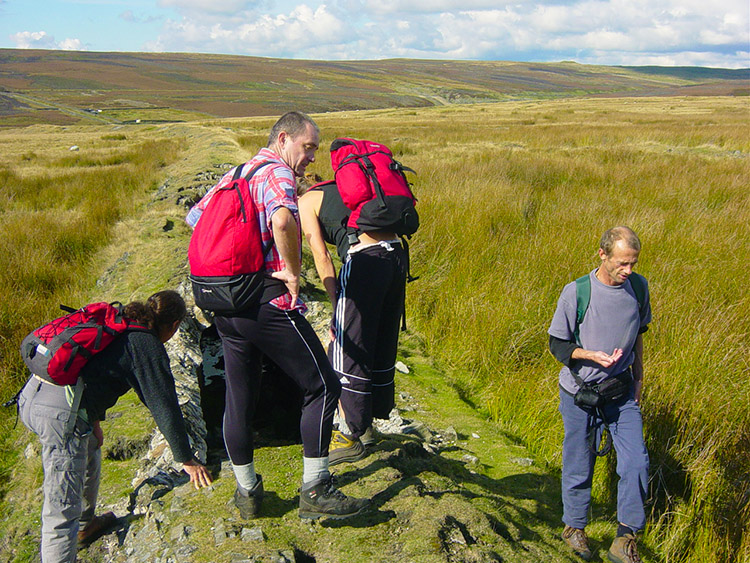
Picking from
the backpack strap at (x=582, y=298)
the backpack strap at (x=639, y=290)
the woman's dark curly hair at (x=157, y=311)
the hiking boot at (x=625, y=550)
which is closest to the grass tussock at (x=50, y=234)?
the woman's dark curly hair at (x=157, y=311)

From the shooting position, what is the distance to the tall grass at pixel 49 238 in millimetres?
4734

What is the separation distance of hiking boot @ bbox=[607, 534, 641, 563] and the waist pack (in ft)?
2.04

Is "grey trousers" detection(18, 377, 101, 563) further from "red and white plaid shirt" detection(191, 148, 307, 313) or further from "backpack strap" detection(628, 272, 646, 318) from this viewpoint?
"backpack strap" detection(628, 272, 646, 318)

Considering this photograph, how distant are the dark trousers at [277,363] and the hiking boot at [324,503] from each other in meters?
0.13

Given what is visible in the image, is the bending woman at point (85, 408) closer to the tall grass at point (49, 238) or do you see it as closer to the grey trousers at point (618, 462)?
the tall grass at point (49, 238)

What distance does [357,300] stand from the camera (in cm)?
269

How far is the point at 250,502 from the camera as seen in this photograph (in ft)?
7.30

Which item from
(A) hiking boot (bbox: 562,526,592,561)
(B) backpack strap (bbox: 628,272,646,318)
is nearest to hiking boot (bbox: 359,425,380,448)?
(A) hiking boot (bbox: 562,526,592,561)

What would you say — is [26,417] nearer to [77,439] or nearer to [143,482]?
[77,439]

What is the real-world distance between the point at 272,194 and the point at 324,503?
1.27 m

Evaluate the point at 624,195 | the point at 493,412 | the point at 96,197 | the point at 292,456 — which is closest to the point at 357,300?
the point at 292,456

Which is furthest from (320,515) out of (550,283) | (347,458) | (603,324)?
(550,283)

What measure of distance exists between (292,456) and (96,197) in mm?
9247

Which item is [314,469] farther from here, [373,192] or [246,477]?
[373,192]
